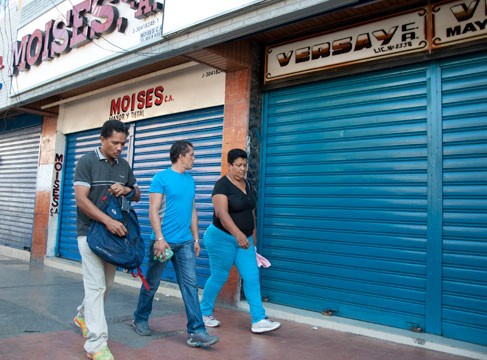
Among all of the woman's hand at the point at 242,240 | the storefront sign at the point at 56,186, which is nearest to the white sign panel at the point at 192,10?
the woman's hand at the point at 242,240

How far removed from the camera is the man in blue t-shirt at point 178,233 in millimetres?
3930

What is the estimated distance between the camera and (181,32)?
225 inches

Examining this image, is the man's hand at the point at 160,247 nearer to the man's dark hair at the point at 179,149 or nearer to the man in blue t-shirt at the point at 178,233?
the man in blue t-shirt at the point at 178,233

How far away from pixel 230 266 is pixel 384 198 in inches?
73.2

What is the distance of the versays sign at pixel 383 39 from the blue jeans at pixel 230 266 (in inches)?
96.9

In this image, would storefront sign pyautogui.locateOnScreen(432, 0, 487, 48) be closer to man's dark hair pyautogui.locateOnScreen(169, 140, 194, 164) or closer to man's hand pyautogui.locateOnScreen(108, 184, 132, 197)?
man's dark hair pyautogui.locateOnScreen(169, 140, 194, 164)

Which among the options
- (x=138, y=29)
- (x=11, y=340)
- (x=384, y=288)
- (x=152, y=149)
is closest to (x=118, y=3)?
(x=138, y=29)

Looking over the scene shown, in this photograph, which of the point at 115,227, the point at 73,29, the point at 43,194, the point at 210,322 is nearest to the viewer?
the point at 115,227

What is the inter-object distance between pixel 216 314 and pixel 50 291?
2.78 metres

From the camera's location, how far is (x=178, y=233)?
4.02m

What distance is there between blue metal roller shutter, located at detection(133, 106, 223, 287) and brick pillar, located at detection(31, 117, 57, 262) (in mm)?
3169

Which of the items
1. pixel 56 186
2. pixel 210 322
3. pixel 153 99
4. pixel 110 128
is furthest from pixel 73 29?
pixel 210 322

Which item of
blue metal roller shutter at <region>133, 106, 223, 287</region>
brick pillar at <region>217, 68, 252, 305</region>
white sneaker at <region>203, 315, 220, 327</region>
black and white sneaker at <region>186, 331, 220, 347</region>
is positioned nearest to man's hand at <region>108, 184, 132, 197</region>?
black and white sneaker at <region>186, 331, 220, 347</region>

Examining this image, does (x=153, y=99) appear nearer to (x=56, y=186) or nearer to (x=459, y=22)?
(x=56, y=186)
